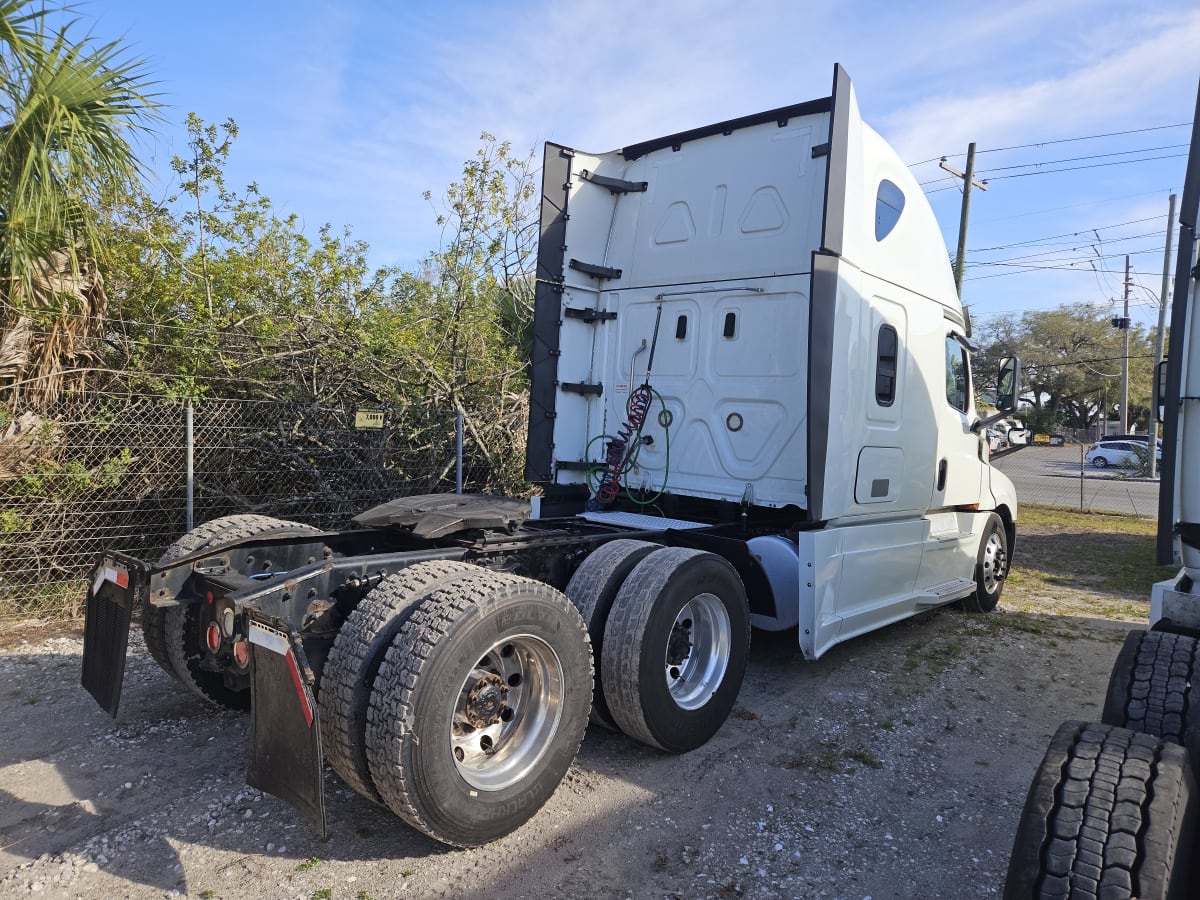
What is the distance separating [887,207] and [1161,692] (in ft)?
11.9

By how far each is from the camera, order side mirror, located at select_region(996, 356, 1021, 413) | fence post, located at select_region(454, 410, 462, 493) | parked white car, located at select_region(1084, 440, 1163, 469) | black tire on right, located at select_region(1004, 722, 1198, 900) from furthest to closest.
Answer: parked white car, located at select_region(1084, 440, 1163, 469) < fence post, located at select_region(454, 410, 462, 493) < side mirror, located at select_region(996, 356, 1021, 413) < black tire on right, located at select_region(1004, 722, 1198, 900)

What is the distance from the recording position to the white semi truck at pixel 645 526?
9.73ft

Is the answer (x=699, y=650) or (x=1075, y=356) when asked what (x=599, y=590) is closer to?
(x=699, y=650)

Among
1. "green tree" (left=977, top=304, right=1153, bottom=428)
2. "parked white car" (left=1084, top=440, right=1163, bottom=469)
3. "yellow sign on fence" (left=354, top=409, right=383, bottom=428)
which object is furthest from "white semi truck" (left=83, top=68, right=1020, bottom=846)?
"green tree" (left=977, top=304, right=1153, bottom=428)

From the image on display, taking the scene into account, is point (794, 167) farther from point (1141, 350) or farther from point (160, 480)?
→ point (1141, 350)

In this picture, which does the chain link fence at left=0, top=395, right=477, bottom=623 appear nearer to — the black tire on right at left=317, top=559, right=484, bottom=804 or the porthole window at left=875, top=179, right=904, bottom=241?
the black tire on right at left=317, top=559, right=484, bottom=804

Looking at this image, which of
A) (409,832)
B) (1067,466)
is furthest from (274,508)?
(1067,466)

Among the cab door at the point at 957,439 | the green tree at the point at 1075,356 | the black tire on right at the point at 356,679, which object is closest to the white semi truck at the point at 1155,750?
the black tire on right at the point at 356,679

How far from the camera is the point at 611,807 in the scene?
138 inches

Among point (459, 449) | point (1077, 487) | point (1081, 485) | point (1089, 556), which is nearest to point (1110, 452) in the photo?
point (1077, 487)

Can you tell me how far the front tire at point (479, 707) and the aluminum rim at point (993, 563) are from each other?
503cm

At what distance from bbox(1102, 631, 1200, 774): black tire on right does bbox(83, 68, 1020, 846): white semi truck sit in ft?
6.16

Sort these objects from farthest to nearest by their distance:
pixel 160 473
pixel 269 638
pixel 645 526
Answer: pixel 160 473 → pixel 645 526 → pixel 269 638

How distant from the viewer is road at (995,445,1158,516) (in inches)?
711
